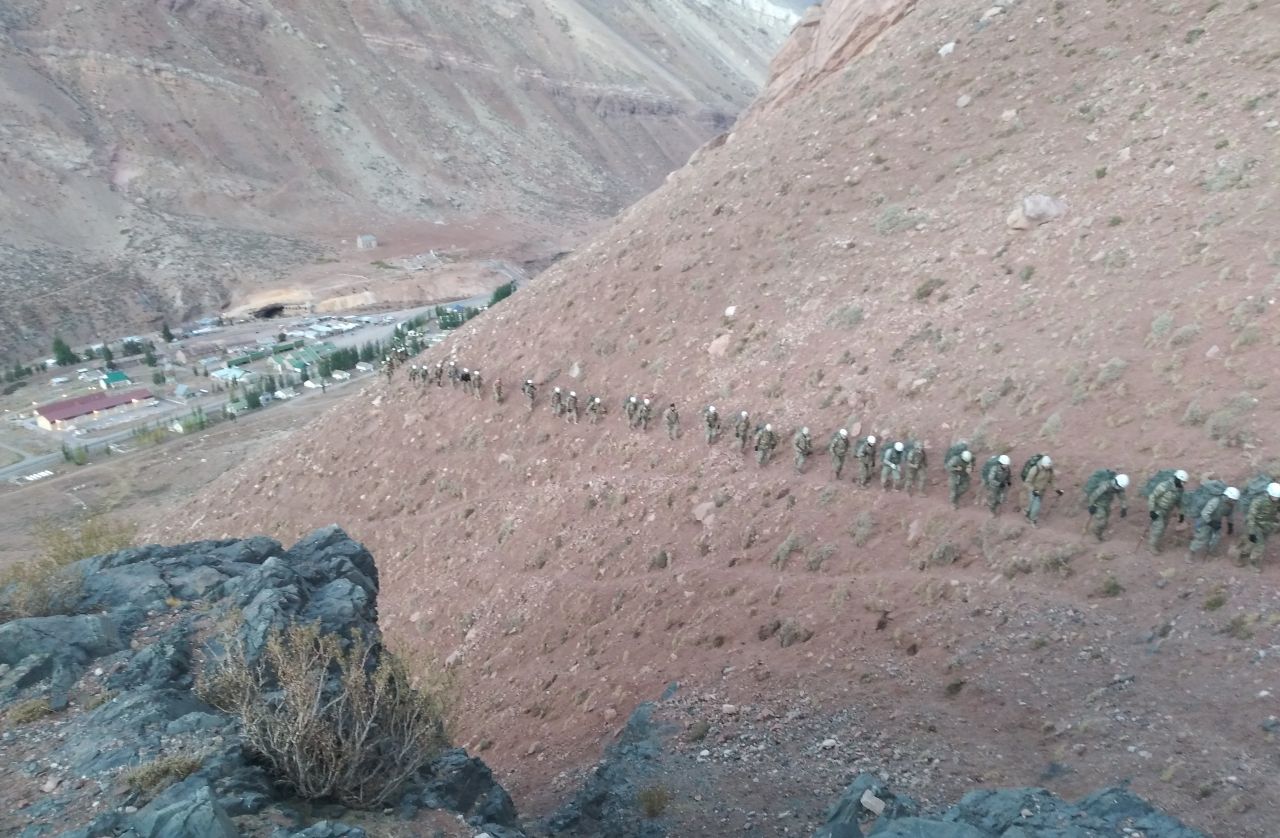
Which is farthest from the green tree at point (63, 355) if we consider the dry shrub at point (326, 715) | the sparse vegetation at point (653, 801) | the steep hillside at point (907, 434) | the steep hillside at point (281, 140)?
the sparse vegetation at point (653, 801)

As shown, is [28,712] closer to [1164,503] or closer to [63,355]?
[1164,503]

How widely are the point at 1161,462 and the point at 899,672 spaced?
5696mm

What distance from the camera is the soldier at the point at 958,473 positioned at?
14.9 metres

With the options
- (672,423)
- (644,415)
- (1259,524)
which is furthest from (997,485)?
(644,415)

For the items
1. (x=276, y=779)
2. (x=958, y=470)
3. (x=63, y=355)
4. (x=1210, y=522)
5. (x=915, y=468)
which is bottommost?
(x=276, y=779)

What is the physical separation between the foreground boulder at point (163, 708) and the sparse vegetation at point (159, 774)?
0.01m

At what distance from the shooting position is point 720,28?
197000 mm

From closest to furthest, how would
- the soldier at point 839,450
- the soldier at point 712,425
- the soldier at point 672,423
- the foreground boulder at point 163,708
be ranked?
the foreground boulder at point 163,708 < the soldier at point 839,450 < the soldier at point 712,425 < the soldier at point 672,423

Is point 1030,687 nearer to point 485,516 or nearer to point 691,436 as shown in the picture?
point 691,436

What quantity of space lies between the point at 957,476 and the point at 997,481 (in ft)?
2.36

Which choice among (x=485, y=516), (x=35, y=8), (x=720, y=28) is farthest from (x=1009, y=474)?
(x=720, y=28)

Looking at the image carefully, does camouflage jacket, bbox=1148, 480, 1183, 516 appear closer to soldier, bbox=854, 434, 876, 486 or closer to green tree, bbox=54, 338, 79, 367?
soldier, bbox=854, 434, 876, 486

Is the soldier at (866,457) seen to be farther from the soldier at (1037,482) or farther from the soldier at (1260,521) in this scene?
the soldier at (1260,521)

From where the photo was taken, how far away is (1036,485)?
1397 centimetres
